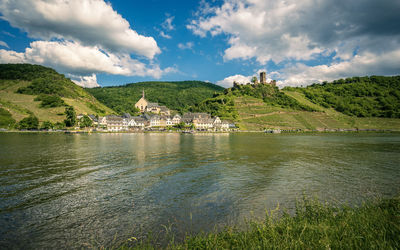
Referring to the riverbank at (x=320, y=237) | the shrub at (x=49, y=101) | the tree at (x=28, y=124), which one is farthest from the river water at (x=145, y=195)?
the shrub at (x=49, y=101)

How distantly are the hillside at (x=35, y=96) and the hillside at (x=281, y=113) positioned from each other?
9921 centimetres

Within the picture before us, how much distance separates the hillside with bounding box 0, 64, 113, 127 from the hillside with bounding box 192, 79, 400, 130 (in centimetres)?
9921

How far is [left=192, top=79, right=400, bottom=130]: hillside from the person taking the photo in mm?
141100

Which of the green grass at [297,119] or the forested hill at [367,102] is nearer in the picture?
the green grass at [297,119]

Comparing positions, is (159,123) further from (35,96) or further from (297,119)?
(297,119)

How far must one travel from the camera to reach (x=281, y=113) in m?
157

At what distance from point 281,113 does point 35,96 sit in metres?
195

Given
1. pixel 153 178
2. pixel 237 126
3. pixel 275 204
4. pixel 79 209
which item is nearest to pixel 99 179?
pixel 153 178

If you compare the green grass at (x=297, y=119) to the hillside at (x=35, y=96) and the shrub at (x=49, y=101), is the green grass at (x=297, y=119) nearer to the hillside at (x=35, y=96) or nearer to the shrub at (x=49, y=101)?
the hillside at (x=35, y=96)

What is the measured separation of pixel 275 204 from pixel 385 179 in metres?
13.5

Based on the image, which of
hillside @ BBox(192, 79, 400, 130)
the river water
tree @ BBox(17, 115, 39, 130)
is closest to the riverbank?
the river water

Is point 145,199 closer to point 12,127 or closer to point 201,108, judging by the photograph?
point 12,127

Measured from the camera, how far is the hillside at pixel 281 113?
14110 centimetres

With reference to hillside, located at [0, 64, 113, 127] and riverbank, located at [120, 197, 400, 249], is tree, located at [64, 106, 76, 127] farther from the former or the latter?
riverbank, located at [120, 197, 400, 249]
